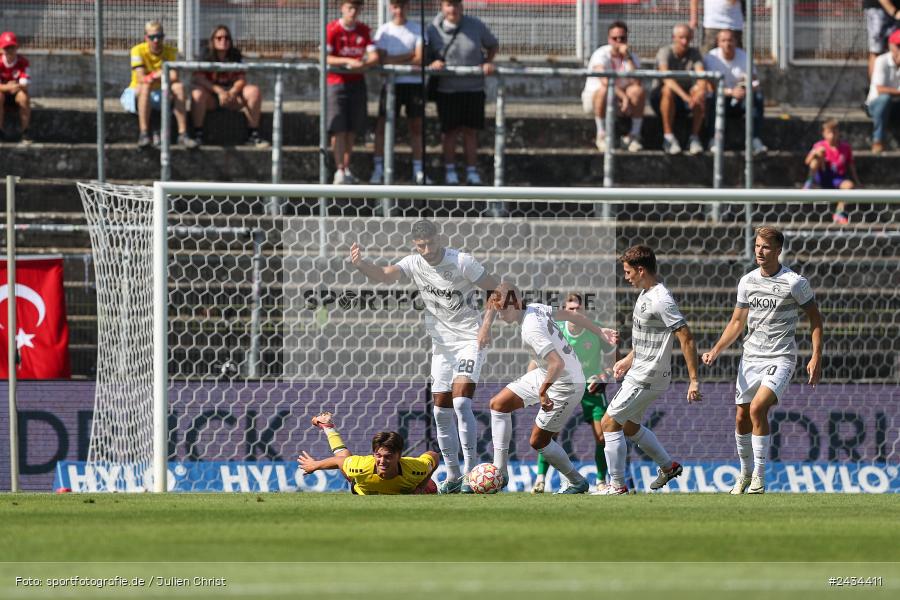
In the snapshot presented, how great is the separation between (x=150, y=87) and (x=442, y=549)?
1112cm

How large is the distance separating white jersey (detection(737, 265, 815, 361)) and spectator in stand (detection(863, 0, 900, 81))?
25.5ft

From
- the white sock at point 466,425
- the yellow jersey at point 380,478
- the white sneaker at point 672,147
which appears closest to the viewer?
the yellow jersey at point 380,478

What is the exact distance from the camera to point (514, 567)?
631 cm

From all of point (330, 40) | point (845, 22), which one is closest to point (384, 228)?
point (330, 40)

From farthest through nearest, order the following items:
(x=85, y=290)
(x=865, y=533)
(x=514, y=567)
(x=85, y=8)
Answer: (x=85, y=8), (x=85, y=290), (x=865, y=533), (x=514, y=567)

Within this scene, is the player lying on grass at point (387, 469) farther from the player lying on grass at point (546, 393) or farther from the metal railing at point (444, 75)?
the metal railing at point (444, 75)

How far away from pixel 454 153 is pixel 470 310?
5005 mm

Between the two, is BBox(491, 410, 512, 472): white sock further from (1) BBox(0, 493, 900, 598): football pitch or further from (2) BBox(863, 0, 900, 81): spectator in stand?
(2) BBox(863, 0, 900, 81): spectator in stand

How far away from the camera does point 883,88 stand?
57.9 ft

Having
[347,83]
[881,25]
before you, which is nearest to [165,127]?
[347,83]

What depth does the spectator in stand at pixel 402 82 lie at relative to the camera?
16688 mm

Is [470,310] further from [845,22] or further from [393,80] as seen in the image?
[845,22]

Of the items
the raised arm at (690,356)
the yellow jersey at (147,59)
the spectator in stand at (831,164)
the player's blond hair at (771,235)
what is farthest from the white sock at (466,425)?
the yellow jersey at (147,59)

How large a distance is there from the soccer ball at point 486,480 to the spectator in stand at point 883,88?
8.31 meters
